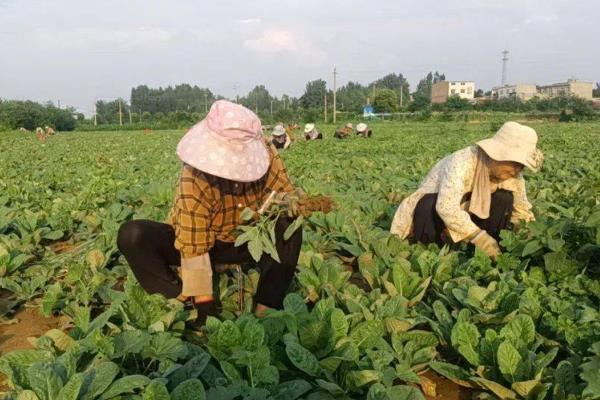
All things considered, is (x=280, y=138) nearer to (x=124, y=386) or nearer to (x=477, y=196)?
(x=477, y=196)

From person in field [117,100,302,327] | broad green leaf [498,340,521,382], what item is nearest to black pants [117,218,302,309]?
person in field [117,100,302,327]

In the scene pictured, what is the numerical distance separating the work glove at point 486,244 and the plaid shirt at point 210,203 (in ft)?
4.05

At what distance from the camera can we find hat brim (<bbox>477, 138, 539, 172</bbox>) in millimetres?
3178

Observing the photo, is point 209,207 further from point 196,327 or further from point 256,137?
point 196,327

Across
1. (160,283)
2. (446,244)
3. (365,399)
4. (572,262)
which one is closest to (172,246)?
(160,283)

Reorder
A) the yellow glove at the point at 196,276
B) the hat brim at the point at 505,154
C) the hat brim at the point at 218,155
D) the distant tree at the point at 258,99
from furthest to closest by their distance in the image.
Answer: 1. the distant tree at the point at 258,99
2. the hat brim at the point at 505,154
3. the yellow glove at the point at 196,276
4. the hat brim at the point at 218,155

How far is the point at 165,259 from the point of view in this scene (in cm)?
285

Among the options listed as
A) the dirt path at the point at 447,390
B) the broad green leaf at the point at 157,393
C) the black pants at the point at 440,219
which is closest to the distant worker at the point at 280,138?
the black pants at the point at 440,219

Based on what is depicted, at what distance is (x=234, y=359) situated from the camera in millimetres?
2025

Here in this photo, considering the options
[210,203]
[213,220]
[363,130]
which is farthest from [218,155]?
[363,130]

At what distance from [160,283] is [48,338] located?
0.67 m

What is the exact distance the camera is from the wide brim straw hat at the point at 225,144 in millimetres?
2389

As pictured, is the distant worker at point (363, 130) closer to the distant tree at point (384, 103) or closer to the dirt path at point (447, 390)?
the dirt path at point (447, 390)

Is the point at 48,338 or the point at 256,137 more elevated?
the point at 256,137
